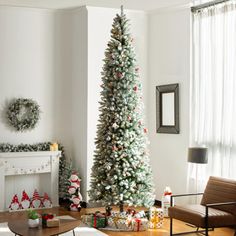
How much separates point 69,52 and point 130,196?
3162 millimetres

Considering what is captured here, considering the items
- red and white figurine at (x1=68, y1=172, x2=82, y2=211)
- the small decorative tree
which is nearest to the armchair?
red and white figurine at (x1=68, y1=172, x2=82, y2=211)

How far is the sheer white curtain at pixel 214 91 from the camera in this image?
653 cm

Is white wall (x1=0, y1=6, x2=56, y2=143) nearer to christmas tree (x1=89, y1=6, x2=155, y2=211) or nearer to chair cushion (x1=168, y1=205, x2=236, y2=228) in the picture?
christmas tree (x1=89, y1=6, x2=155, y2=211)

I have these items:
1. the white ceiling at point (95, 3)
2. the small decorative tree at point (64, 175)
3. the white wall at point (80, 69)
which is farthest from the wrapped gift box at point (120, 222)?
the white ceiling at point (95, 3)

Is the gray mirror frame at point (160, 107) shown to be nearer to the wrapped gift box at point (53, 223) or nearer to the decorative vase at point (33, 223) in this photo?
the wrapped gift box at point (53, 223)

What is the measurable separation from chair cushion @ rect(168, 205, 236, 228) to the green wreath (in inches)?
128

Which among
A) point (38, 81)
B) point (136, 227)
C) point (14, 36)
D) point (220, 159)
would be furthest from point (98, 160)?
point (14, 36)

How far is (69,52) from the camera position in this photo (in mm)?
8344

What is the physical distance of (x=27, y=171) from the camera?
768cm

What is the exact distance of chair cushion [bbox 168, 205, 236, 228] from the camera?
212 inches

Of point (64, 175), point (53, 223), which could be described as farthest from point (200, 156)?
point (64, 175)

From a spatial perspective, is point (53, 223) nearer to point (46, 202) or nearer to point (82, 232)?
point (82, 232)

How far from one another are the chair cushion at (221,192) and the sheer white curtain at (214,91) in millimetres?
515

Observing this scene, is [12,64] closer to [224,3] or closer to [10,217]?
[10,217]
